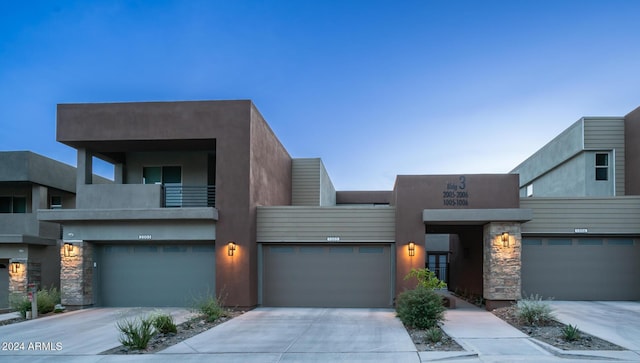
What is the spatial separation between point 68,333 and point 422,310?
8513 millimetres

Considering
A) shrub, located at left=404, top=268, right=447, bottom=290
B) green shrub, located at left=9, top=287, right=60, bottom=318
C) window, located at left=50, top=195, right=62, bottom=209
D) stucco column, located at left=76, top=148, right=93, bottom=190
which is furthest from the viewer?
window, located at left=50, top=195, right=62, bottom=209

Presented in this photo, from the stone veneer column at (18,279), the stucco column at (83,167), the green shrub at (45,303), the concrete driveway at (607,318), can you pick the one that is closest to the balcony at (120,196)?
the stucco column at (83,167)

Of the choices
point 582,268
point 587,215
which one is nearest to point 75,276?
point 582,268

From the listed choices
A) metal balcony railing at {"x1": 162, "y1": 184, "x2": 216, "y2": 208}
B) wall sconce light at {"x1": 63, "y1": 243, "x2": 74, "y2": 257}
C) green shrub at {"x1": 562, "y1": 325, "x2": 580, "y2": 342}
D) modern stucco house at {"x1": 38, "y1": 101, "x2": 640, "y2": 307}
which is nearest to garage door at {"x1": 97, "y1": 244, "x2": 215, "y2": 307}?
modern stucco house at {"x1": 38, "y1": 101, "x2": 640, "y2": 307}

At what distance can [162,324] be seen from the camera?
995 centimetres

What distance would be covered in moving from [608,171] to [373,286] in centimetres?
1099

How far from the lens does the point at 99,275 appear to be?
50.2 ft

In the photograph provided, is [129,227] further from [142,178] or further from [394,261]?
[394,261]

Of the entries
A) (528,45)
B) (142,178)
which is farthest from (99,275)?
A: (528,45)

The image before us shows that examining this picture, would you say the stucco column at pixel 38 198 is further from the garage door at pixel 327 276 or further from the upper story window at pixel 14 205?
the garage door at pixel 327 276

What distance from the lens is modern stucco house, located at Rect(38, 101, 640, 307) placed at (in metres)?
14.0

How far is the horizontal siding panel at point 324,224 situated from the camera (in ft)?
48.4

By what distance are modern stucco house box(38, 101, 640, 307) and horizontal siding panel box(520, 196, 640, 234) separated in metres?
0.03

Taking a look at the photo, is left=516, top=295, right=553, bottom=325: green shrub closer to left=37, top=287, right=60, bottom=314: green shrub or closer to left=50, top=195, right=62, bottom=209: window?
left=37, top=287, right=60, bottom=314: green shrub
